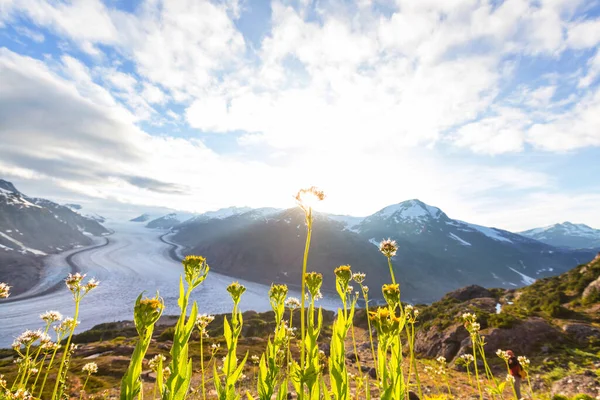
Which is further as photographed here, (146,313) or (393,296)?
(393,296)

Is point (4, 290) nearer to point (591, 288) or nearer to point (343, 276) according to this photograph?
point (343, 276)

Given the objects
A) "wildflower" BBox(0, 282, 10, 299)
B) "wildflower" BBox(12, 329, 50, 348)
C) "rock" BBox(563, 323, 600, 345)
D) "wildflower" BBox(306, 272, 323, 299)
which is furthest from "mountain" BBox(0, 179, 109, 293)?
"rock" BBox(563, 323, 600, 345)

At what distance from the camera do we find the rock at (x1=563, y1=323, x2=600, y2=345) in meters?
16.5

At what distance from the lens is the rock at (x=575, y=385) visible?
955 cm

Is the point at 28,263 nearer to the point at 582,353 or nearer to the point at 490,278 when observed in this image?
the point at 582,353

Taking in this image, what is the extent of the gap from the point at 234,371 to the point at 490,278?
235941mm

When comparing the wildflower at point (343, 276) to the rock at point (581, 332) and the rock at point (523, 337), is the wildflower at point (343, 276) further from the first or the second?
the rock at point (581, 332)

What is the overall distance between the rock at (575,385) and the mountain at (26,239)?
13632 centimetres

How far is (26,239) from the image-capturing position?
503 ft

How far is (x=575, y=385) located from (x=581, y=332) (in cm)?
1018

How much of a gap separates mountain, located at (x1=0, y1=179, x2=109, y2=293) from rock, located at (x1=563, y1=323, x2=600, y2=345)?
138 metres

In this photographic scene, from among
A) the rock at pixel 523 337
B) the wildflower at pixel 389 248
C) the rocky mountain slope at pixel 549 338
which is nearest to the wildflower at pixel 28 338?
the wildflower at pixel 389 248

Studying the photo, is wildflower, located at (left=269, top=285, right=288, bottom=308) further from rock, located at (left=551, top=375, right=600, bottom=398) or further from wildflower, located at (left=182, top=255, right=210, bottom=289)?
rock, located at (left=551, top=375, right=600, bottom=398)

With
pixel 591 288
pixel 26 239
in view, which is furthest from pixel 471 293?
pixel 26 239
